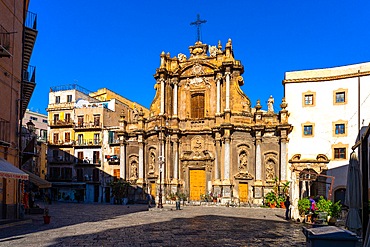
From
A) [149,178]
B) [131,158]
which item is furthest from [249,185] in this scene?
[131,158]

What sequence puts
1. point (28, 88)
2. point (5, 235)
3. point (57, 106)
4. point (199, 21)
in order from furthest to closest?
point (57, 106) → point (199, 21) → point (28, 88) → point (5, 235)

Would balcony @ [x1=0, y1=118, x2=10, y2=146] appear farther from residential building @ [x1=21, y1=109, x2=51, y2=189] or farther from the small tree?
the small tree

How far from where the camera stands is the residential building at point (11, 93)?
18000mm

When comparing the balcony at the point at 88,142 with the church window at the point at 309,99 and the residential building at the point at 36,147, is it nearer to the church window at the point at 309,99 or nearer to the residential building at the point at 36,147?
the residential building at the point at 36,147

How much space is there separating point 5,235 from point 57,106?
37.7 m

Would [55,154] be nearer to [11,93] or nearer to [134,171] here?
[134,171]

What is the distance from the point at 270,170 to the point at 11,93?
23390mm

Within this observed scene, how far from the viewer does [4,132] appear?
18.2m

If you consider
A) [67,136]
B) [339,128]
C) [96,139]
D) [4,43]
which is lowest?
[96,139]

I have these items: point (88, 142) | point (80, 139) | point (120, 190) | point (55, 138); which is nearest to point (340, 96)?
point (120, 190)

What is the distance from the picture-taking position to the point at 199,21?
4175 cm

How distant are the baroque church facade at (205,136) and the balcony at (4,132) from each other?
1691 centimetres

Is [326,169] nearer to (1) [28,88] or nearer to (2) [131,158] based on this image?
(2) [131,158]

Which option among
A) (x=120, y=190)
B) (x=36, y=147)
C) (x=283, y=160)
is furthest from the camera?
(x=120, y=190)
